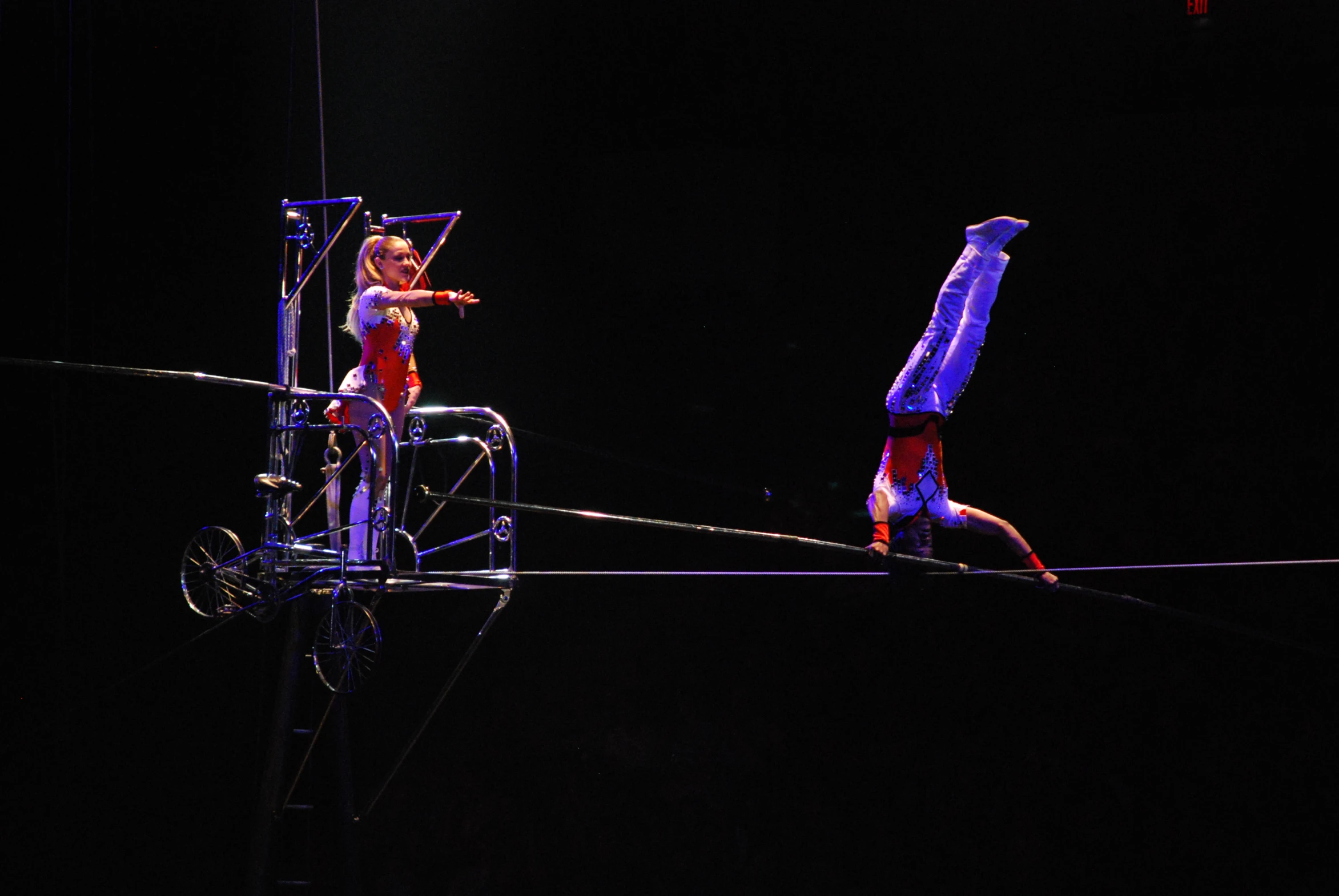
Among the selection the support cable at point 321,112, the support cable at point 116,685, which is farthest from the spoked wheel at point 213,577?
the support cable at point 321,112

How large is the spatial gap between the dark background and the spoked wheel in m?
0.69

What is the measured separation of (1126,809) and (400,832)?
3677 millimetres

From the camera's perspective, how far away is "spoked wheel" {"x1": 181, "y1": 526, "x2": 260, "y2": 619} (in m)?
4.45

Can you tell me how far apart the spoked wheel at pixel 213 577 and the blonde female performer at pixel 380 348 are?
416 millimetres

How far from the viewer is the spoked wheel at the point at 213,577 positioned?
445 centimetres

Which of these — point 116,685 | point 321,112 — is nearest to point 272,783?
point 116,685

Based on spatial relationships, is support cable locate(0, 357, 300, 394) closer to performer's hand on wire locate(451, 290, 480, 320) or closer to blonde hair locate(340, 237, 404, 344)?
blonde hair locate(340, 237, 404, 344)

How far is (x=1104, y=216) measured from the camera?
18.4ft

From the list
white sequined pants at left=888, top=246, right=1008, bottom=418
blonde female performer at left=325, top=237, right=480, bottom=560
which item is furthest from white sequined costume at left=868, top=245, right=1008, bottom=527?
blonde female performer at left=325, top=237, right=480, bottom=560

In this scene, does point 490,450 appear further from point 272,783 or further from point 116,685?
point 116,685

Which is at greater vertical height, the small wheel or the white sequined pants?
the white sequined pants

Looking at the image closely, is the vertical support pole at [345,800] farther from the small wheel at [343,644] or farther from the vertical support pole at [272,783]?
the small wheel at [343,644]

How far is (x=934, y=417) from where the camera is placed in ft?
14.4

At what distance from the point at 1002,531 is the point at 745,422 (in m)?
2.05
